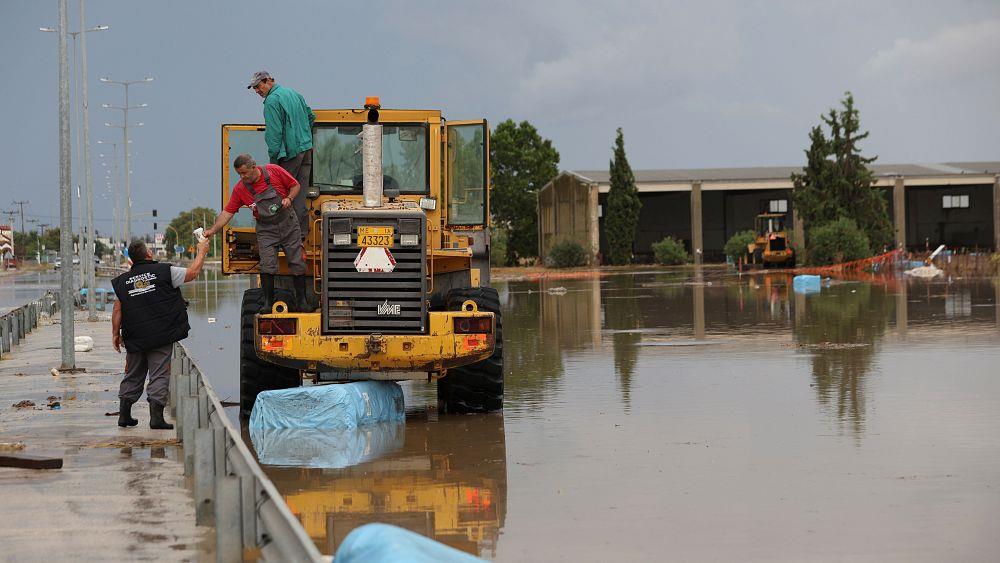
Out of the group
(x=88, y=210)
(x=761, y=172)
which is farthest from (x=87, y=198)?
(x=761, y=172)

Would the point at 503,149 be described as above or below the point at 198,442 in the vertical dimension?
above

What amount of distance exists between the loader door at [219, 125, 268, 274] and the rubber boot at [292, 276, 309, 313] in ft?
1.97

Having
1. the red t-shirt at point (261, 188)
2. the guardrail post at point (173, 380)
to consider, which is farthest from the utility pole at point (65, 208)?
the red t-shirt at point (261, 188)

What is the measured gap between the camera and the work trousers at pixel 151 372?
13.2m

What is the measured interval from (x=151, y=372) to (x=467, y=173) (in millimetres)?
4203

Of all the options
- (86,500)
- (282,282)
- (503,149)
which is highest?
(503,149)

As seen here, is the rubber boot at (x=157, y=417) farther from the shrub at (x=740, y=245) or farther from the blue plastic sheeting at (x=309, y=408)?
the shrub at (x=740, y=245)

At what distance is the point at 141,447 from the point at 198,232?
2.21 m

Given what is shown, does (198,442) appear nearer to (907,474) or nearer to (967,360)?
(907,474)

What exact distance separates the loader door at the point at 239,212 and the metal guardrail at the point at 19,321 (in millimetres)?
10549

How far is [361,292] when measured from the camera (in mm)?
13320

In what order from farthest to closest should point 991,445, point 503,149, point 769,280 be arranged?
point 503,149 → point 769,280 → point 991,445

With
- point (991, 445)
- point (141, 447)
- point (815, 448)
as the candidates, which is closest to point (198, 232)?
point (141, 447)

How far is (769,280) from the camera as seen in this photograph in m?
52.5
